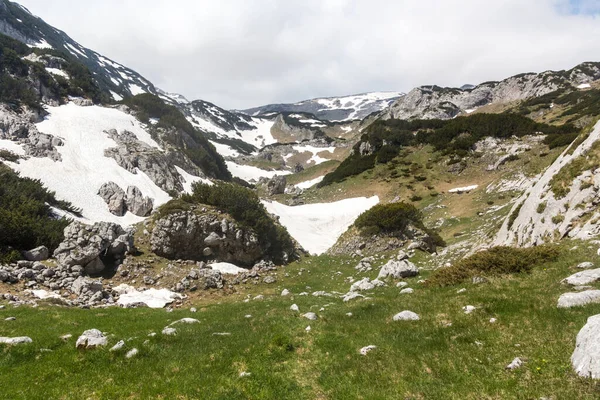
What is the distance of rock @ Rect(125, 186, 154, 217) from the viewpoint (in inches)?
1607

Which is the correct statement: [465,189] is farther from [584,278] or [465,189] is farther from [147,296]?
[147,296]

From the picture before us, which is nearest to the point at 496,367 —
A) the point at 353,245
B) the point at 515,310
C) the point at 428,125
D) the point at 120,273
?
the point at 515,310

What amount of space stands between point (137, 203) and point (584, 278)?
4251cm

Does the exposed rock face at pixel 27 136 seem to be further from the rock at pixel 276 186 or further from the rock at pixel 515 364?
the rock at pixel 515 364

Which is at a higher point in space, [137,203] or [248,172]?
[248,172]

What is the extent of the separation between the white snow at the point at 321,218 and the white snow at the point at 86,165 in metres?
20.5

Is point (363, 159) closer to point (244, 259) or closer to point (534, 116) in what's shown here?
point (244, 259)

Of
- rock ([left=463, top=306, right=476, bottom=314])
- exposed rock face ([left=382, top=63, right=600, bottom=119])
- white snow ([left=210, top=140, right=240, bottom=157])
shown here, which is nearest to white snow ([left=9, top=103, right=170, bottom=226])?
rock ([left=463, top=306, right=476, bottom=314])

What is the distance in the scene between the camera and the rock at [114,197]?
3909cm

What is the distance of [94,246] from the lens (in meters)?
25.9

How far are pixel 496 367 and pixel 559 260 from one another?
907 cm

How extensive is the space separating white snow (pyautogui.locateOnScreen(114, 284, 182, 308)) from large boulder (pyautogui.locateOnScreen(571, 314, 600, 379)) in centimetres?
2204

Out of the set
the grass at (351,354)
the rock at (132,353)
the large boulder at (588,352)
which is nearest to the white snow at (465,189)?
the grass at (351,354)

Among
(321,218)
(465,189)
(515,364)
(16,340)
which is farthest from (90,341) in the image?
(465,189)
